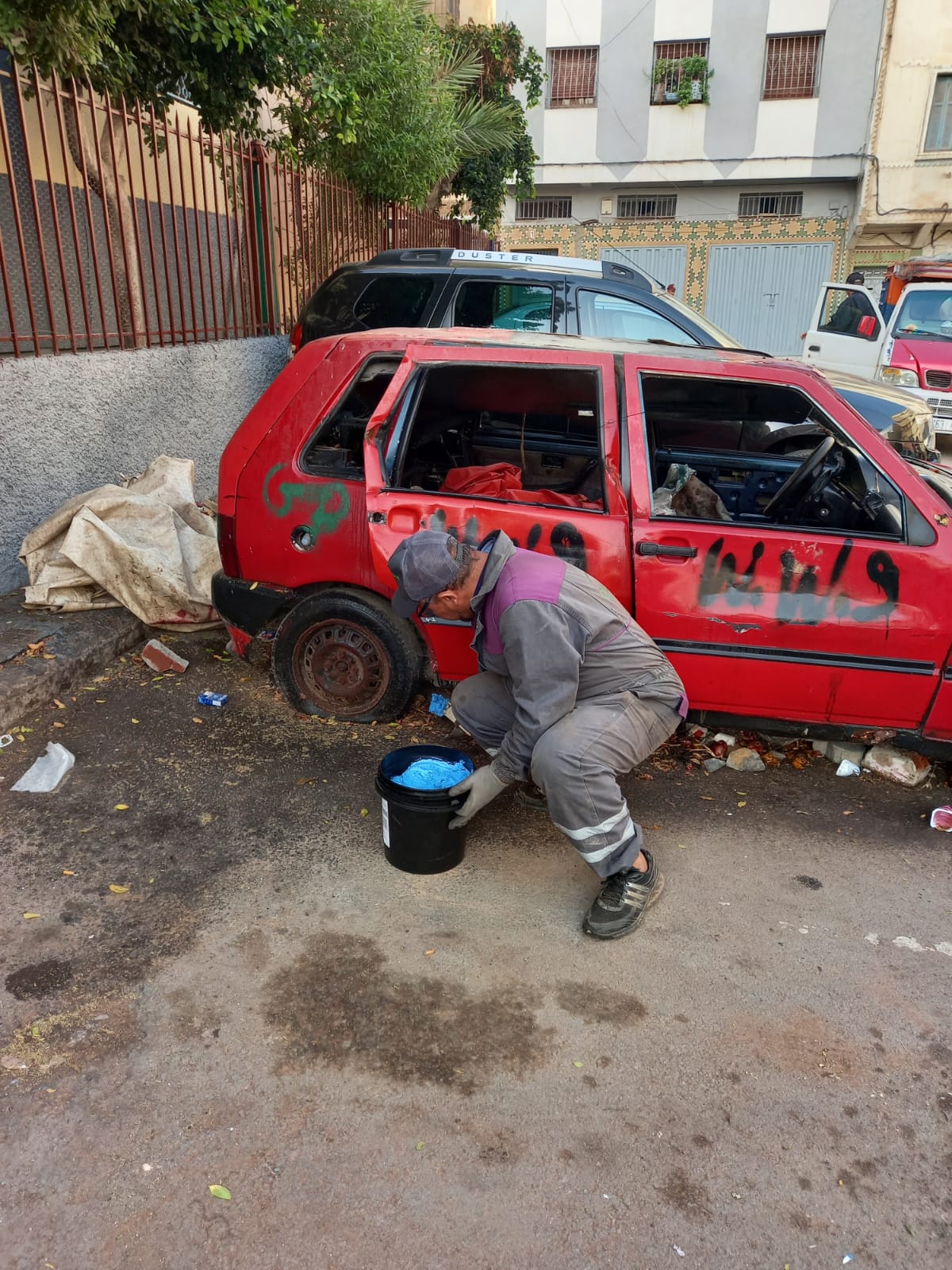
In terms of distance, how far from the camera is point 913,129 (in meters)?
20.0

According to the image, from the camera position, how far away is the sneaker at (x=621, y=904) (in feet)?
9.32

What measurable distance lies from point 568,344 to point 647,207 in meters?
21.8

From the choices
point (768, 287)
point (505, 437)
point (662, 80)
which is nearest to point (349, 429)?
point (505, 437)

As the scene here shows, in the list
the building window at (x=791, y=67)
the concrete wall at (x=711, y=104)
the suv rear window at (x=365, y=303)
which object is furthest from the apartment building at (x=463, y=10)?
the suv rear window at (x=365, y=303)

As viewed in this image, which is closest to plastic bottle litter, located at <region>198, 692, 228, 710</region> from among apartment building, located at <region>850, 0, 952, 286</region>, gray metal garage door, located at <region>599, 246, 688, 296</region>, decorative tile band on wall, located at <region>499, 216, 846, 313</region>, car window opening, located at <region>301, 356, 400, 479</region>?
car window opening, located at <region>301, 356, 400, 479</region>

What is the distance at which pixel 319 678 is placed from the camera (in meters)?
4.07

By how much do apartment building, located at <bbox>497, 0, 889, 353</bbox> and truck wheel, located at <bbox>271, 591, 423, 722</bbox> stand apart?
828 inches

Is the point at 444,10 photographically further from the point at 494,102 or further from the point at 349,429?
the point at 349,429

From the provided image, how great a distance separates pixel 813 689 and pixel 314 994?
7.27 ft

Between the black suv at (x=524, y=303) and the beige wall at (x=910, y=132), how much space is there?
54.6ft

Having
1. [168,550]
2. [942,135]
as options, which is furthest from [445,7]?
[168,550]

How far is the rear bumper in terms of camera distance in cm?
400

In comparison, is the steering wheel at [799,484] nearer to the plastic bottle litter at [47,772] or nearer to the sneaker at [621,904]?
the sneaker at [621,904]

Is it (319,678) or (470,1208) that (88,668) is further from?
(470,1208)
